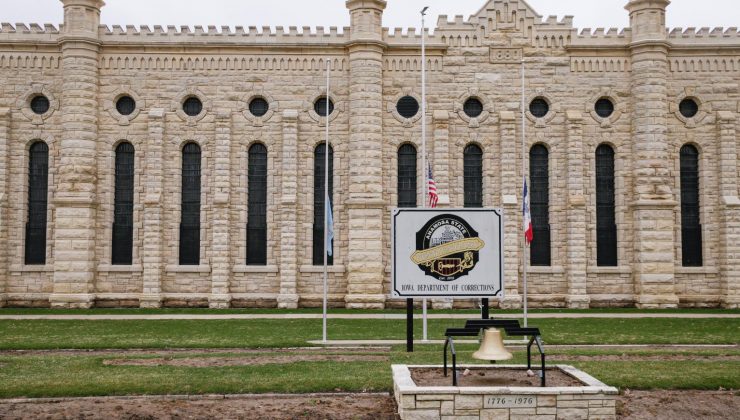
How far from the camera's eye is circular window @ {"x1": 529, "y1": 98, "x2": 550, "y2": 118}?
30281 mm

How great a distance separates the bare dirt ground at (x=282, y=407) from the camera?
33.1 ft

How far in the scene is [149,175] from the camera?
29.2 meters

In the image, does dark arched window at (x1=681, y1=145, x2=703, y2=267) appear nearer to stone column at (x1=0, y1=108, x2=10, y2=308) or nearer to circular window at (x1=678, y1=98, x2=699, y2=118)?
circular window at (x1=678, y1=98, x2=699, y2=118)

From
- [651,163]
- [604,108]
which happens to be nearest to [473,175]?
[604,108]

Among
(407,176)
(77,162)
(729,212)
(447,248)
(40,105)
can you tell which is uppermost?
(40,105)

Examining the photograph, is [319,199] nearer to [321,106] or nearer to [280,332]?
[321,106]

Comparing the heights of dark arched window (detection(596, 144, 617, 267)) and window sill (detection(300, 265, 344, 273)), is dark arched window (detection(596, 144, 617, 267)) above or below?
above

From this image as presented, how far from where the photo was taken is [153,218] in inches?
1135

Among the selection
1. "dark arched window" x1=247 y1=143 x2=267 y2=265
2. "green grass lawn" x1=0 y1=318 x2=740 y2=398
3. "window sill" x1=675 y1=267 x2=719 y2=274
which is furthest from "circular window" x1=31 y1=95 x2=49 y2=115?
"window sill" x1=675 y1=267 x2=719 y2=274

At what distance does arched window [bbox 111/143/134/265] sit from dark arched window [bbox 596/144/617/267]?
2059 cm

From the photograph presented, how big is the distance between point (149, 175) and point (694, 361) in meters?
22.6

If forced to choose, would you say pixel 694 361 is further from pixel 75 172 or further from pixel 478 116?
pixel 75 172

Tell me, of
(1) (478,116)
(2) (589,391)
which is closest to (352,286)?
(1) (478,116)

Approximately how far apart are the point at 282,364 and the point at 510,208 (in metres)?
17.0
